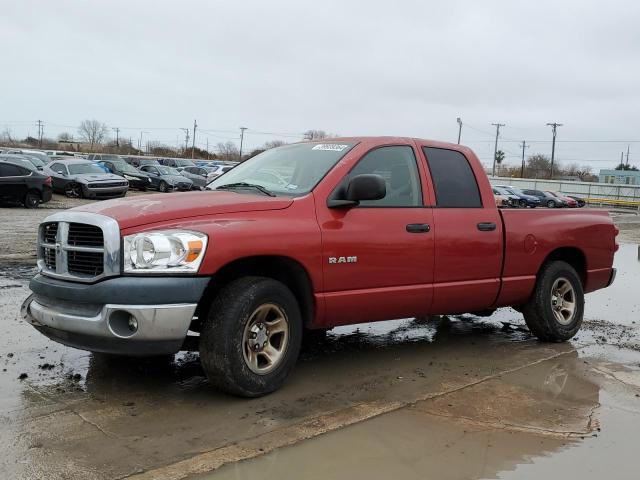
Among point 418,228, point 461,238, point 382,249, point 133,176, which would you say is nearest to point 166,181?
point 133,176

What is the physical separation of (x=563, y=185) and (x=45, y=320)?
66988 millimetres

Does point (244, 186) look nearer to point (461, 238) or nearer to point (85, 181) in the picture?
point (461, 238)

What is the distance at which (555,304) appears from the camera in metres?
6.46

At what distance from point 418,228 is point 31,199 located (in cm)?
1790

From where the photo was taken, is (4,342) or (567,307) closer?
(4,342)

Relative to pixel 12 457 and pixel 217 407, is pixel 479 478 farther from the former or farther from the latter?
pixel 12 457

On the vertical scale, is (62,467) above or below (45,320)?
below

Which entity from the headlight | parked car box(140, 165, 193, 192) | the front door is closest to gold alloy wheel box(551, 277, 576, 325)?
the front door

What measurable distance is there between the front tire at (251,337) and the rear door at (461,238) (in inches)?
60.0

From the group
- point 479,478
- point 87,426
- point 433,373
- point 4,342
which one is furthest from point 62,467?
point 433,373

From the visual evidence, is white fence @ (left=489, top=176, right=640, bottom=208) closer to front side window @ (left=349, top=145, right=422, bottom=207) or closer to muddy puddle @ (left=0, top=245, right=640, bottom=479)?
muddy puddle @ (left=0, top=245, right=640, bottom=479)

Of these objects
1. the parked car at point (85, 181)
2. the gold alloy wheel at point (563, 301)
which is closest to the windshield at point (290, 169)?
the gold alloy wheel at point (563, 301)

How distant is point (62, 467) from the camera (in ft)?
10.8

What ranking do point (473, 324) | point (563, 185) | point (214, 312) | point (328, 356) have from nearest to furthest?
point (214, 312), point (328, 356), point (473, 324), point (563, 185)
